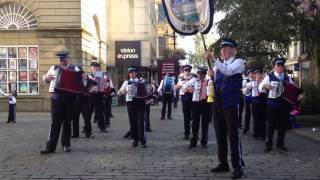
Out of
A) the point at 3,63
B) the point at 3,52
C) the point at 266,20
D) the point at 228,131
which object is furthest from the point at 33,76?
the point at 228,131

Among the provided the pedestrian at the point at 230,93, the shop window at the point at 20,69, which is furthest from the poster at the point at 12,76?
the pedestrian at the point at 230,93

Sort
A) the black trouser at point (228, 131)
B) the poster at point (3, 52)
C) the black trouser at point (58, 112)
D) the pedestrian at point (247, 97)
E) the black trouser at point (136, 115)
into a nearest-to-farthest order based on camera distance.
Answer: the black trouser at point (228, 131) < the black trouser at point (58, 112) < the black trouser at point (136, 115) < the pedestrian at point (247, 97) < the poster at point (3, 52)

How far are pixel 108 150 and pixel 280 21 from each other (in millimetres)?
14208

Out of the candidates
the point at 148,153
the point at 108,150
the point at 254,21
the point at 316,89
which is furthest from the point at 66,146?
the point at 254,21

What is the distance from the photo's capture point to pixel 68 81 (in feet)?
36.6

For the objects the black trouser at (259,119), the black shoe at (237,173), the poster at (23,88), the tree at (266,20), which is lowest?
the black shoe at (237,173)

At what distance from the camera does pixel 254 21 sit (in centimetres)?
2367

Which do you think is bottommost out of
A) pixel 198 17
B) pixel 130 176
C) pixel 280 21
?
pixel 130 176

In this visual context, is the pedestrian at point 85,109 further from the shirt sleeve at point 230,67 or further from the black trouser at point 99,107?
the shirt sleeve at point 230,67

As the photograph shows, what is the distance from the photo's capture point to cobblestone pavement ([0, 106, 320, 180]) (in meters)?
8.71

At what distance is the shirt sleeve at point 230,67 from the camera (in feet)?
27.1

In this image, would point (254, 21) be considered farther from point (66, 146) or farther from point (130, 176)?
point (130, 176)

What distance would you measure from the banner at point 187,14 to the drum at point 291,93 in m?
3.65

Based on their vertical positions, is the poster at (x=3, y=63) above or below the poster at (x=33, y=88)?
above
